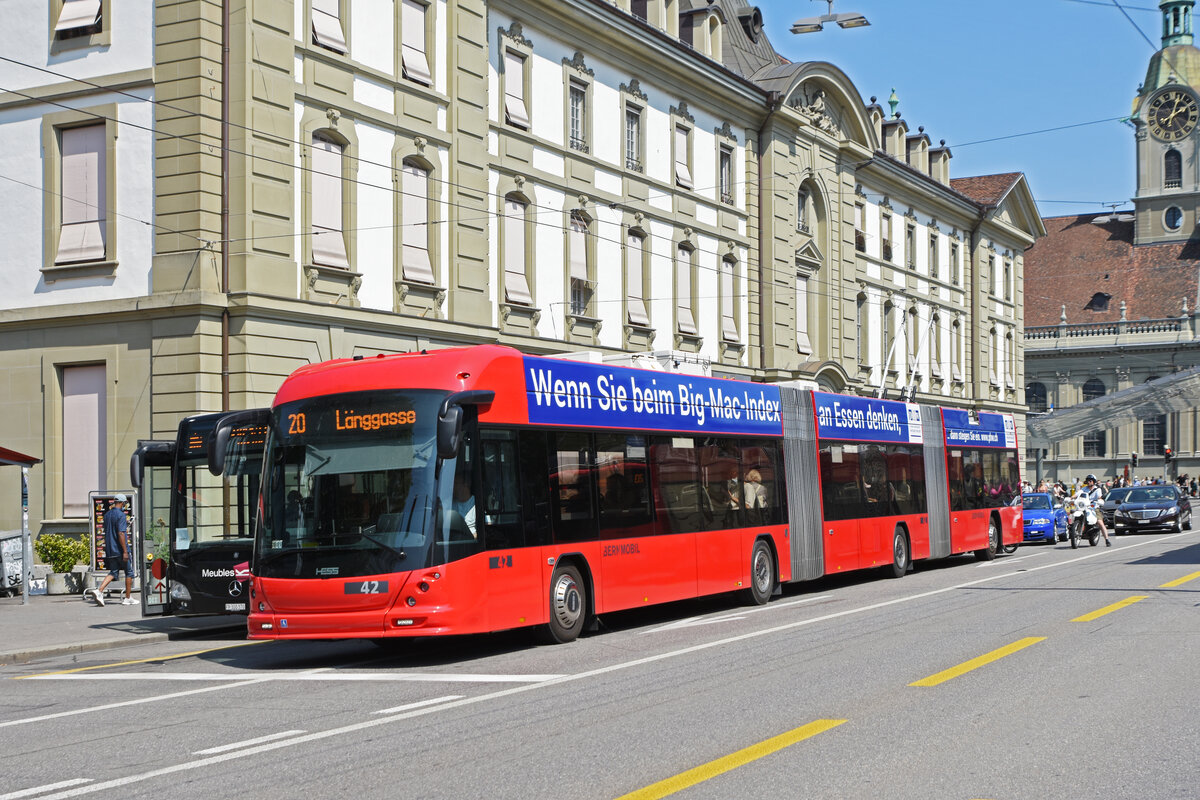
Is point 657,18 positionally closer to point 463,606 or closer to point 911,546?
point 911,546

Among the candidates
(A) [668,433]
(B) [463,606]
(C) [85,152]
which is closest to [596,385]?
(A) [668,433]

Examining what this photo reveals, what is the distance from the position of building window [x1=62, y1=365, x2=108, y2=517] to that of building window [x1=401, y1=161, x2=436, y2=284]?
19.4ft

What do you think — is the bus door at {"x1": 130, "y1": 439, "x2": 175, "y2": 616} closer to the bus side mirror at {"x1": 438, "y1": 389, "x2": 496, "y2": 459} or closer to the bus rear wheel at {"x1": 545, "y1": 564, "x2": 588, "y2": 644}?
the bus rear wheel at {"x1": 545, "y1": 564, "x2": 588, "y2": 644}

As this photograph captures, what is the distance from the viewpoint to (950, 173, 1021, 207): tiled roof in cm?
6028

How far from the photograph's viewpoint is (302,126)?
23.8m

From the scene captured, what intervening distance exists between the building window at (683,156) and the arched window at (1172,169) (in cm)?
7580

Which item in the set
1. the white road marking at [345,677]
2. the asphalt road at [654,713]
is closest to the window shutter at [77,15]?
the asphalt road at [654,713]

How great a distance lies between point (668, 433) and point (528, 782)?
33.2 ft

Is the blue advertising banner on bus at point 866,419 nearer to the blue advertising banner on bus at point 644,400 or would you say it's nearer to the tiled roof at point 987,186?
the blue advertising banner on bus at point 644,400

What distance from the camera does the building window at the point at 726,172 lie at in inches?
1495

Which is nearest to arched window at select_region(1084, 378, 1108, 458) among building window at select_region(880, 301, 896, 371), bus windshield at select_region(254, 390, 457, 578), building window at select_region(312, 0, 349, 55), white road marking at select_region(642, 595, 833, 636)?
building window at select_region(880, 301, 896, 371)

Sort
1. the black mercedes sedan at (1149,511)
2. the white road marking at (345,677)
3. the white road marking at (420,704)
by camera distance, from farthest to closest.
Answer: the black mercedes sedan at (1149,511) < the white road marking at (345,677) < the white road marking at (420,704)

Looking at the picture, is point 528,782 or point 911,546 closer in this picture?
point 528,782

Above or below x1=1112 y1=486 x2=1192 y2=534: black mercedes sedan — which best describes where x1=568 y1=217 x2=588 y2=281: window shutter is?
above
